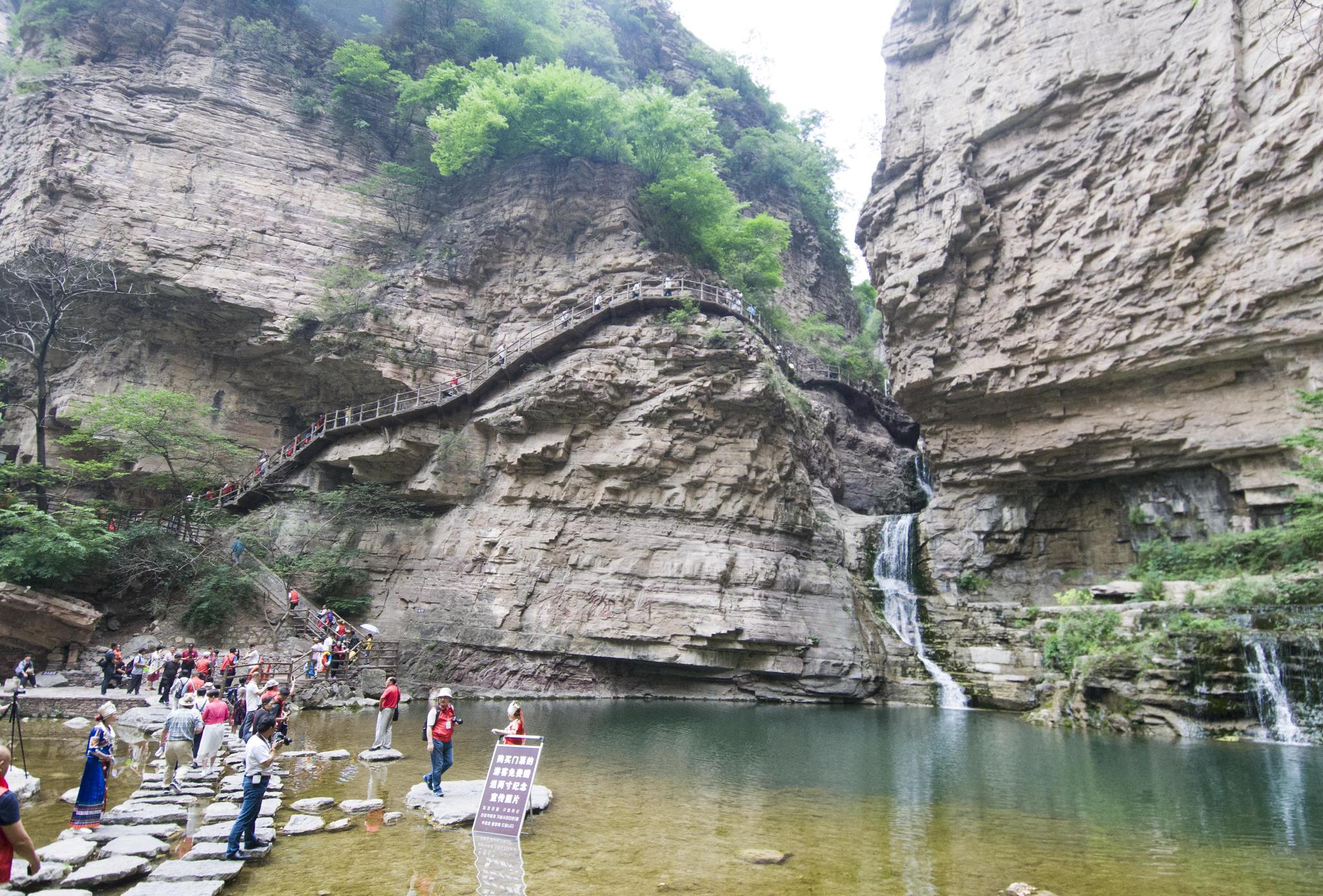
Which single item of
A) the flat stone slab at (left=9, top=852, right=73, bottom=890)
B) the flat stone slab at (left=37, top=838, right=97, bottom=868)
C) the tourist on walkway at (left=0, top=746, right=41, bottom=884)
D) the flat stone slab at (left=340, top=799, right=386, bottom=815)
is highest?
the tourist on walkway at (left=0, top=746, right=41, bottom=884)

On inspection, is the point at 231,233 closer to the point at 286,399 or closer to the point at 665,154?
the point at 286,399

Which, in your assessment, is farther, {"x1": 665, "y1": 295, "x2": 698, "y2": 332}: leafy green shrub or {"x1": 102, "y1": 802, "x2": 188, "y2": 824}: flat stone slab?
{"x1": 665, "y1": 295, "x2": 698, "y2": 332}: leafy green shrub

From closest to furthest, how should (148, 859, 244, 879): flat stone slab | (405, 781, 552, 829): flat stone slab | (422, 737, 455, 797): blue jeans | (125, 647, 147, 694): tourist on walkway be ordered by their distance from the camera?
(148, 859, 244, 879): flat stone slab → (405, 781, 552, 829): flat stone slab → (422, 737, 455, 797): blue jeans → (125, 647, 147, 694): tourist on walkway

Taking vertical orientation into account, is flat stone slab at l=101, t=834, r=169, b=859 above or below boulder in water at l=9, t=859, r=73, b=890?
above

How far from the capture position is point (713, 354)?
80.4 ft

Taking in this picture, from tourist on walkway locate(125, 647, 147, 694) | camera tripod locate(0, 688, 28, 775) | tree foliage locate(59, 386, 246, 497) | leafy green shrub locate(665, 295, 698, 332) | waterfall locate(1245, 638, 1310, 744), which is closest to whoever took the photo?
camera tripod locate(0, 688, 28, 775)

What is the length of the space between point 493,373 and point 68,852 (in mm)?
20443

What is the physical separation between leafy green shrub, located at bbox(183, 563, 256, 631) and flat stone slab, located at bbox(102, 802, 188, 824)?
1572cm

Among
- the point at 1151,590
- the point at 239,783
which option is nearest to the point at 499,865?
the point at 239,783

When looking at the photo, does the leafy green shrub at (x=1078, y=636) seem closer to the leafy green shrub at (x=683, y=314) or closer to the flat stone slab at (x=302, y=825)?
the leafy green shrub at (x=683, y=314)

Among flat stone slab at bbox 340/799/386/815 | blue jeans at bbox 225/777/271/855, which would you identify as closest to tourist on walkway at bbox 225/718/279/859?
blue jeans at bbox 225/777/271/855

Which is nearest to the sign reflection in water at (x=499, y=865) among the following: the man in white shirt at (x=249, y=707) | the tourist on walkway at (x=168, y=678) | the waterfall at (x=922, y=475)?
the man in white shirt at (x=249, y=707)

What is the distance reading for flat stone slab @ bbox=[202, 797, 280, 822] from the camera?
758 cm

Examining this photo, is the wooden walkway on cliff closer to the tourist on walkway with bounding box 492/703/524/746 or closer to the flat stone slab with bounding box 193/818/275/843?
the tourist on walkway with bounding box 492/703/524/746
